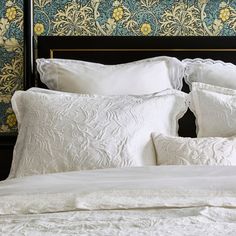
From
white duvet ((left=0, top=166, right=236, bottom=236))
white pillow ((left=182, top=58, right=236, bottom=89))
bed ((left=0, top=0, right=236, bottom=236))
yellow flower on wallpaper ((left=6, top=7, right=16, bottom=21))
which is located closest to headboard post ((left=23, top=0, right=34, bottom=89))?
bed ((left=0, top=0, right=236, bottom=236))

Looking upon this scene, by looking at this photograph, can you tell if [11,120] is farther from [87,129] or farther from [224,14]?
[224,14]

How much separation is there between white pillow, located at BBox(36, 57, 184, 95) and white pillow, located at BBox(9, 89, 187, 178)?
0.17 m

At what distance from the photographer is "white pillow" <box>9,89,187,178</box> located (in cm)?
204

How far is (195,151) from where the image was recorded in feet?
6.75

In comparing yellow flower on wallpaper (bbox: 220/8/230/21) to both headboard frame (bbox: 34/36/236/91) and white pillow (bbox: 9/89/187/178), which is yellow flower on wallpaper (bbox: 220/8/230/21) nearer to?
headboard frame (bbox: 34/36/236/91)

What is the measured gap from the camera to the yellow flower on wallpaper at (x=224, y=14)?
9.56ft

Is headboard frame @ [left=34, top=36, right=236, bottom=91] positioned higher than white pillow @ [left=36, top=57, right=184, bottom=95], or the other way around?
headboard frame @ [left=34, top=36, right=236, bottom=91]

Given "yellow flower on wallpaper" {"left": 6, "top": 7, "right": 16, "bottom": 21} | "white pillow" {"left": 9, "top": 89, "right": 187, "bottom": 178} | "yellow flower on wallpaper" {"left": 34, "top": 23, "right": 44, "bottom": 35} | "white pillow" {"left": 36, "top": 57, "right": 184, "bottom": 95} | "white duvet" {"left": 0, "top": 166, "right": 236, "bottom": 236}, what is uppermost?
"yellow flower on wallpaper" {"left": 6, "top": 7, "right": 16, "bottom": 21}

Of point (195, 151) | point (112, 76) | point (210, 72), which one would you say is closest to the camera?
point (195, 151)

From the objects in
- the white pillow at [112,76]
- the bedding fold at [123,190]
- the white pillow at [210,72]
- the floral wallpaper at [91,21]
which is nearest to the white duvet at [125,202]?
the bedding fold at [123,190]

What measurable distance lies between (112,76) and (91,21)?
50 centimetres

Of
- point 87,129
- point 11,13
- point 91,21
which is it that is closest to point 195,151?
point 87,129

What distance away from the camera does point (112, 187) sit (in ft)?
5.48

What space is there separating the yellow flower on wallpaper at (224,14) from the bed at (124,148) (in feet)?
0.54
